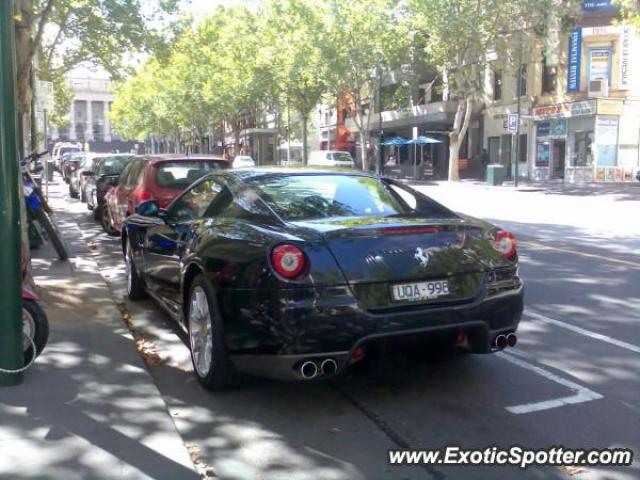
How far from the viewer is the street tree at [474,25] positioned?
3031cm

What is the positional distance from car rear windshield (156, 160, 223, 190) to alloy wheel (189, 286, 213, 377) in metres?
5.24

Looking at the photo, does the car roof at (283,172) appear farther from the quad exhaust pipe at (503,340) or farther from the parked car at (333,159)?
the parked car at (333,159)

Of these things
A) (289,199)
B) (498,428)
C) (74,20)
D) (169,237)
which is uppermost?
(74,20)

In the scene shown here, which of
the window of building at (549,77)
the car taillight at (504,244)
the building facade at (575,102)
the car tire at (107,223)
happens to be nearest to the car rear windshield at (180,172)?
the car tire at (107,223)

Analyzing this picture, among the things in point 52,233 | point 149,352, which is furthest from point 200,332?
point 52,233

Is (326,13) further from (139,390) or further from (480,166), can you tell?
(139,390)

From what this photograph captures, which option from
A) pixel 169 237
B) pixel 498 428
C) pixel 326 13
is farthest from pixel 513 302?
pixel 326 13

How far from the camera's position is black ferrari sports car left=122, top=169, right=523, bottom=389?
3.89m

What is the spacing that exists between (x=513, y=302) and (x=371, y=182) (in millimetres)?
1600

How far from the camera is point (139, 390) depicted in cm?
454

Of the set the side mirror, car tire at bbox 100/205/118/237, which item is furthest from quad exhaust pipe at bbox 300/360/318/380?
car tire at bbox 100/205/118/237

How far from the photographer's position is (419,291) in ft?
13.3

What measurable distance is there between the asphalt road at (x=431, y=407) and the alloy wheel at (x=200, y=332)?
192 mm

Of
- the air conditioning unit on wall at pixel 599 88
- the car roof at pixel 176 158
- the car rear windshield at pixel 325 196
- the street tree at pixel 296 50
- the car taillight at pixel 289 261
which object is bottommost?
the car taillight at pixel 289 261
